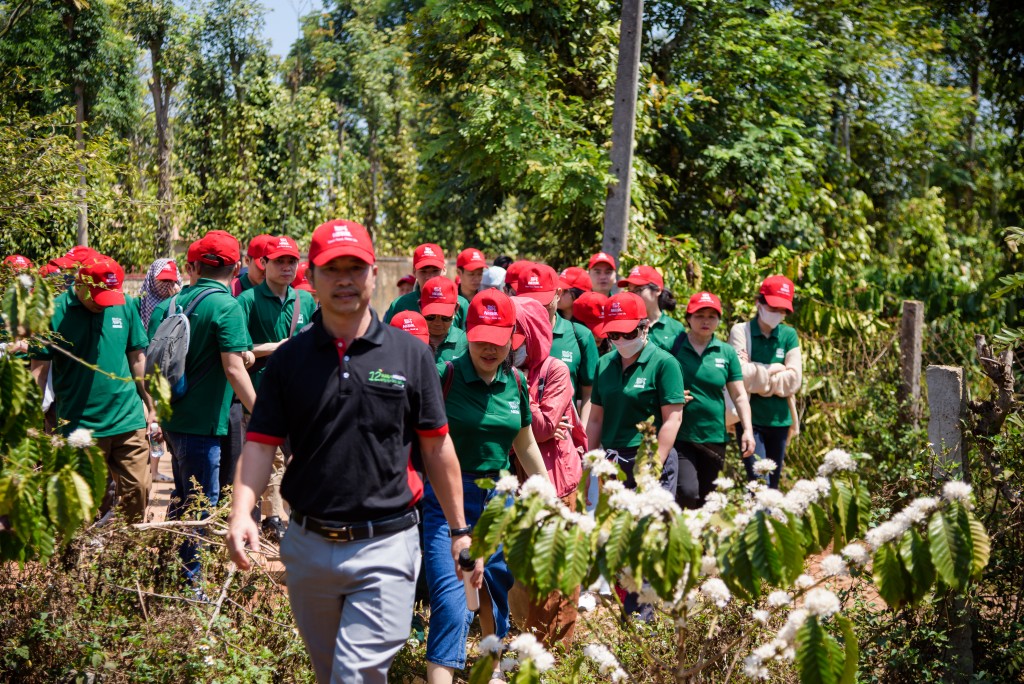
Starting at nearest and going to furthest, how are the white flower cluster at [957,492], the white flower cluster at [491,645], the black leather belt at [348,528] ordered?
the white flower cluster at [957,492] → the black leather belt at [348,528] → the white flower cluster at [491,645]

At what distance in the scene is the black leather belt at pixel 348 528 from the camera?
345 centimetres

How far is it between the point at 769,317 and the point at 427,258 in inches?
102

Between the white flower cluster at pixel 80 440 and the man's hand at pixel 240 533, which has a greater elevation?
the white flower cluster at pixel 80 440

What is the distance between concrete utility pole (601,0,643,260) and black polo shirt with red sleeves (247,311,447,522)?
6.76m

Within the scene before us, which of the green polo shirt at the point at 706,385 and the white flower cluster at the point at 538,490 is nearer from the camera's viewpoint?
the white flower cluster at the point at 538,490

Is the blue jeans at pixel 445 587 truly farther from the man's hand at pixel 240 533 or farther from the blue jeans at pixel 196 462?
the blue jeans at pixel 196 462

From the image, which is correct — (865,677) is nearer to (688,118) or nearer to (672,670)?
(672,670)

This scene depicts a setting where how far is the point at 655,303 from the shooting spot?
25.9 ft

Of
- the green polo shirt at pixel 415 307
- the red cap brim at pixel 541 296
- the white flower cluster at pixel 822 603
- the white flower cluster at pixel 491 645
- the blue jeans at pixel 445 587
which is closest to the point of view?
the white flower cluster at pixel 822 603

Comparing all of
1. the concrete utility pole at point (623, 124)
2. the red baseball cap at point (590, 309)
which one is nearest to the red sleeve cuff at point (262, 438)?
the red baseball cap at point (590, 309)

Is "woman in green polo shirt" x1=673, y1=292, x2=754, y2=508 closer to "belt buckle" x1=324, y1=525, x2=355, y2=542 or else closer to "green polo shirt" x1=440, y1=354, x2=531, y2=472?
"green polo shirt" x1=440, y1=354, x2=531, y2=472

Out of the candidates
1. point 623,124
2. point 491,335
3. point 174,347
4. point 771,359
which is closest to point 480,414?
point 491,335

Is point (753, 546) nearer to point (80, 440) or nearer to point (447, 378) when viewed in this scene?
point (447, 378)

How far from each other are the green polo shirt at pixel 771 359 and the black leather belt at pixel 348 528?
184 inches
